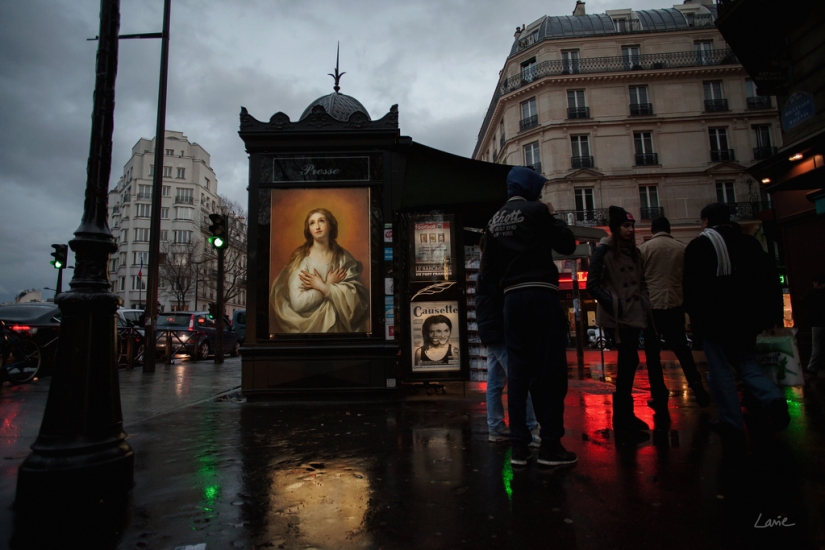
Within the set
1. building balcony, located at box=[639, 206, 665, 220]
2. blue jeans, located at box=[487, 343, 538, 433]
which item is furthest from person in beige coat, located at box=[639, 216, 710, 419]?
building balcony, located at box=[639, 206, 665, 220]

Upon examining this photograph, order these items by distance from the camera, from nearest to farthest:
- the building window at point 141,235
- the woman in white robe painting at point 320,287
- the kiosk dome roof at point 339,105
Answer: the woman in white robe painting at point 320,287 < the kiosk dome roof at point 339,105 < the building window at point 141,235

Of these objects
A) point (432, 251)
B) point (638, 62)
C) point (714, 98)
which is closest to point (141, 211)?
point (638, 62)

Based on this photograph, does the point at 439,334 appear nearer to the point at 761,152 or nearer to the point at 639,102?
the point at 639,102

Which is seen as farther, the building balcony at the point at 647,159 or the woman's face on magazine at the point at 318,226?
the building balcony at the point at 647,159

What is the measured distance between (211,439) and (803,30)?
13503 millimetres

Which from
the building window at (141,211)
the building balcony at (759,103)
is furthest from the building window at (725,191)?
the building window at (141,211)

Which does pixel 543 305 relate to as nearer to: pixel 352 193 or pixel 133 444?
pixel 133 444

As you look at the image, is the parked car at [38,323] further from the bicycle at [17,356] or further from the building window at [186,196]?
the building window at [186,196]

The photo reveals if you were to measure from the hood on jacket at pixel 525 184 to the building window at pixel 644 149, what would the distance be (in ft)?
103

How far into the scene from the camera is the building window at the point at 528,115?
33756mm

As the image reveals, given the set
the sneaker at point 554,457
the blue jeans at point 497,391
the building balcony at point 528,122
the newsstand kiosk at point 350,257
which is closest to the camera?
the sneaker at point 554,457

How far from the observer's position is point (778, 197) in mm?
11367

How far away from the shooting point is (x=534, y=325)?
3402 mm

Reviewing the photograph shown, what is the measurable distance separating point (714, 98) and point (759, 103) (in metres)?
2.54
